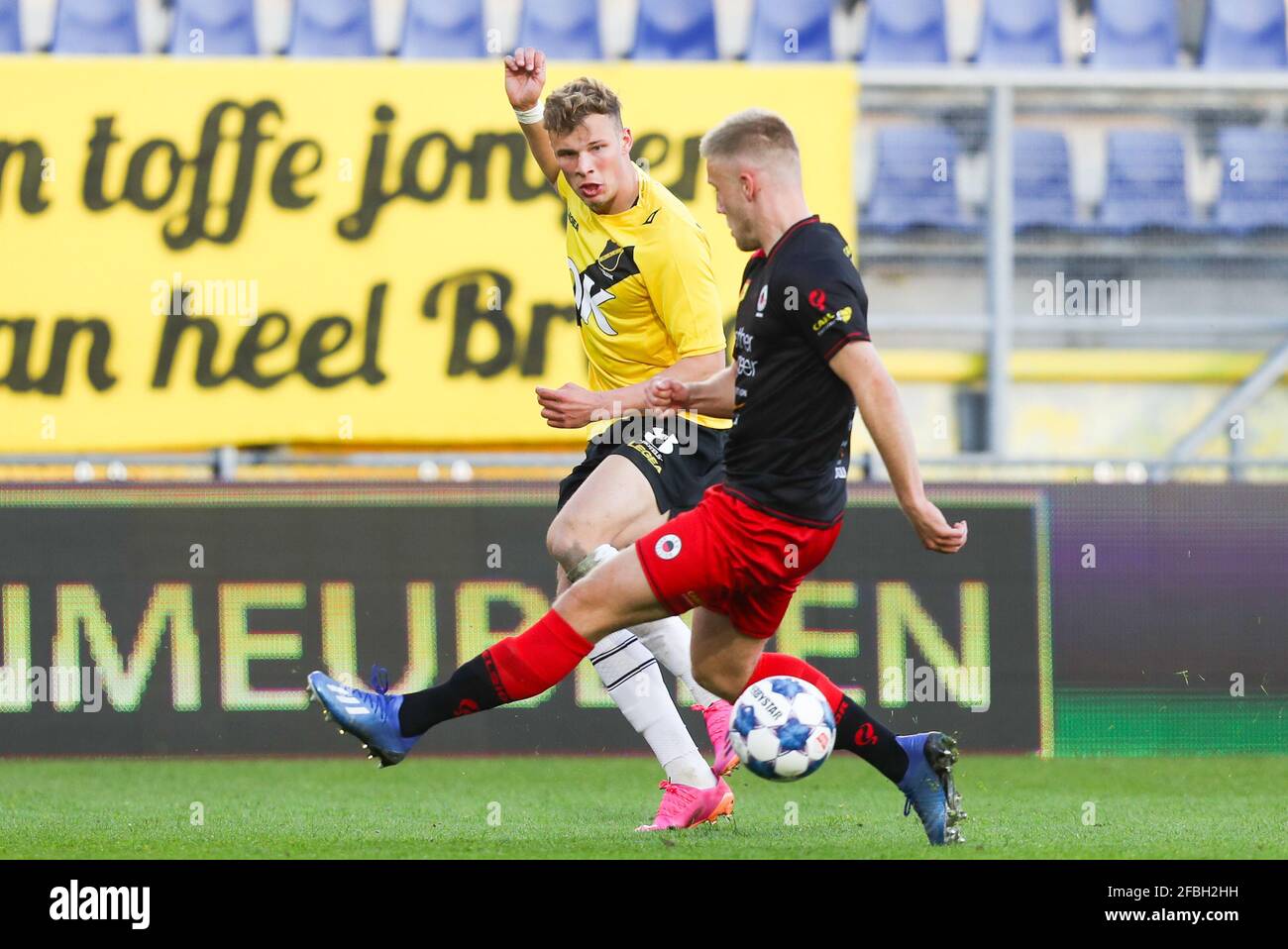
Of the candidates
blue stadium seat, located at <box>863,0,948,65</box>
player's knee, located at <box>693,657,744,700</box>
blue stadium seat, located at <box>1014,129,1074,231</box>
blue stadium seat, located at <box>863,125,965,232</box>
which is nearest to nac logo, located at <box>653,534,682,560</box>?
player's knee, located at <box>693,657,744,700</box>

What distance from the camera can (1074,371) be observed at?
1066 cm

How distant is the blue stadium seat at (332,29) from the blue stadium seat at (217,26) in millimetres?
277

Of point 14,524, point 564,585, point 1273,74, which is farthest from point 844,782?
point 1273,74

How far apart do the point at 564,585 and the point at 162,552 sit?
3051 millimetres

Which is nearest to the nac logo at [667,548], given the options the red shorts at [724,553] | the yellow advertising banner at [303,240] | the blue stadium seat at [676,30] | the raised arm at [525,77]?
the red shorts at [724,553]

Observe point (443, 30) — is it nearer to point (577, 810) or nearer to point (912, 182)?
point (912, 182)

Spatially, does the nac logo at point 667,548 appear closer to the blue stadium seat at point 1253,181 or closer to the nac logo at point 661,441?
the nac logo at point 661,441

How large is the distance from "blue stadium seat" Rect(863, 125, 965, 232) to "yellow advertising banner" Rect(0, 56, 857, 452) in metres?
1.01

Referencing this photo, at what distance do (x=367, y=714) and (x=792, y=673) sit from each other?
3.91 feet

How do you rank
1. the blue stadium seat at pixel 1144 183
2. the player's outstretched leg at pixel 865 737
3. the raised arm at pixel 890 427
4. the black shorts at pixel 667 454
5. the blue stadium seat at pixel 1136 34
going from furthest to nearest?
the blue stadium seat at pixel 1136 34 → the blue stadium seat at pixel 1144 183 → the black shorts at pixel 667 454 → the player's outstretched leg at pixel 865 737 → the raised arm at pixel 890 427

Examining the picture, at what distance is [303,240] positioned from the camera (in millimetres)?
9602

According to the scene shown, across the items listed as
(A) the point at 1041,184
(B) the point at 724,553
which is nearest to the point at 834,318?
(B) the point at 724,553

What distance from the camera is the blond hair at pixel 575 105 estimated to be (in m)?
5.68

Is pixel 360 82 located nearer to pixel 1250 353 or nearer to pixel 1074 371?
pixel 1074 371
